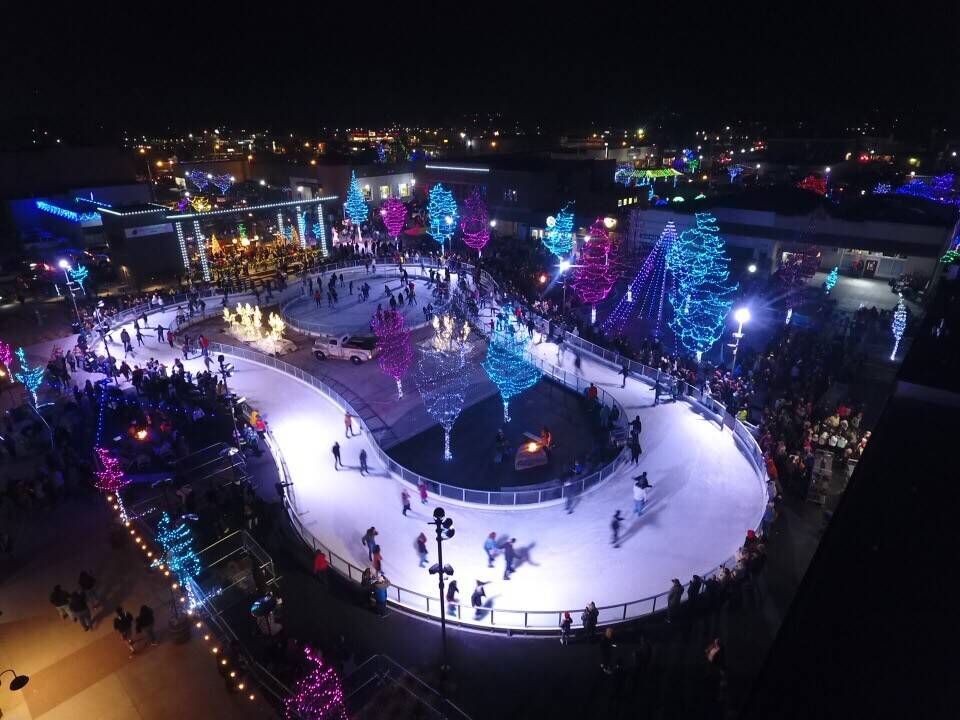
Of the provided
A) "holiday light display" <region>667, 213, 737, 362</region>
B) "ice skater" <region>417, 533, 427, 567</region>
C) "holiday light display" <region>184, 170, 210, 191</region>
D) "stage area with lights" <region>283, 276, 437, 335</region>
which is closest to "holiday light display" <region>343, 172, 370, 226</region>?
"stage area with lights" <region>283, 276, 437, 335</region>

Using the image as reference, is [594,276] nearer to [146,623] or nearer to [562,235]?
[562,235]

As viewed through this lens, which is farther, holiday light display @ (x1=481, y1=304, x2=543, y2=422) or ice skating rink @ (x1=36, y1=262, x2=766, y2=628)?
holiday light display @ (x1=481, y1=304, x2=543, y2=422)

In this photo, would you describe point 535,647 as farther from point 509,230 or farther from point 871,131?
point 871,131

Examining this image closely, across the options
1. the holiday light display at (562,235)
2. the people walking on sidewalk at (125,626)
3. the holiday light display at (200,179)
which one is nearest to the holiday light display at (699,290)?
the holiday light display at (562,235)

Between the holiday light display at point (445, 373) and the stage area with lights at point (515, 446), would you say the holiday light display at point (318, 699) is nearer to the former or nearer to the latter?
the stage area with lights at point (515, 446)

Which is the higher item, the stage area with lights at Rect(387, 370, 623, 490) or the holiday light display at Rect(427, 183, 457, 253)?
the holiday light display at Rect(427, 183, 457, 253)

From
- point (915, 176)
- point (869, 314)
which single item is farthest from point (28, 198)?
point (915, 176)

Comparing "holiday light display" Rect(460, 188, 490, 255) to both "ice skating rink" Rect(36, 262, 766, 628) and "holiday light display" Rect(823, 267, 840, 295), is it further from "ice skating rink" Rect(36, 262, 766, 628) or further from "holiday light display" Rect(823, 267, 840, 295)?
"ice skating rink" Rect(36, 262, 766, 628)

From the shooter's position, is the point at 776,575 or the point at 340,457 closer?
the point at 776,575
